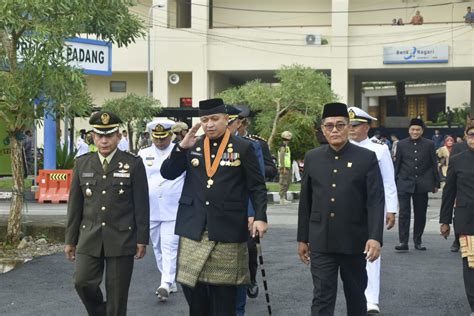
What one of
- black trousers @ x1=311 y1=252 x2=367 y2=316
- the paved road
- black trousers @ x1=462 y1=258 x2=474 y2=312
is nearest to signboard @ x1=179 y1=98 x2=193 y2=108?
the paved road

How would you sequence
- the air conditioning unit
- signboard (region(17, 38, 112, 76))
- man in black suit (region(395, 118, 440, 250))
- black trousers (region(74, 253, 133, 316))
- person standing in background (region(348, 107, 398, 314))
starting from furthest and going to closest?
the air conditioning unit → signboard (region(17, 38, 112, 76)) → man in black suit (region(395, 118, 440, 250)) → person standing in background (region(348, 107, 398, 314)) → black trousers (region(74, 253, 133, 316))

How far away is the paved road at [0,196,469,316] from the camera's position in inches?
334

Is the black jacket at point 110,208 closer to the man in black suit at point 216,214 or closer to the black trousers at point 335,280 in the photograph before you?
the man in black suit at point 216,214

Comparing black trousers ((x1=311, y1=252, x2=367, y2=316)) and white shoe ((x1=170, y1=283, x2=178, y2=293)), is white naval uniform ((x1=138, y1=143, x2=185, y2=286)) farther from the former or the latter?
black trousers ((x1=311, y1=252, x2=367, y2=316))

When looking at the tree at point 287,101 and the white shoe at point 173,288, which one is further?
the tree at point 287,101

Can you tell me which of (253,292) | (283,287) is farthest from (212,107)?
(283,287)

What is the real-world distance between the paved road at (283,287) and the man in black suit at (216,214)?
6.69 ft

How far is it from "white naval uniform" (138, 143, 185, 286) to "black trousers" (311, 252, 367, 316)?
2.76 metres

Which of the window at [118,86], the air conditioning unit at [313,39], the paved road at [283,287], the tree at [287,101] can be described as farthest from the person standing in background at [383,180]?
the window at [118,86]

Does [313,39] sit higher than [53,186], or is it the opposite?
[313,39]

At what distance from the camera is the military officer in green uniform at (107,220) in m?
6.67

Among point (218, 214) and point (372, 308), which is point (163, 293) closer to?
point (372, 308)

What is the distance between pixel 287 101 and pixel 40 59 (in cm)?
2342

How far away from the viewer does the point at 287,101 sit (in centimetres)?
3400
